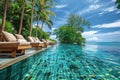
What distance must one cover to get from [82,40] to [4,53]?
143 feet

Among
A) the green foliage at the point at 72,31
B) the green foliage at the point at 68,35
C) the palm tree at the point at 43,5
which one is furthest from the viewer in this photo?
the green foliage at the point at 72,31

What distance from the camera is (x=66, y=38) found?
48.7 metres

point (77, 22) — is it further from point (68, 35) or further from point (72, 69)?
point (72, 69)

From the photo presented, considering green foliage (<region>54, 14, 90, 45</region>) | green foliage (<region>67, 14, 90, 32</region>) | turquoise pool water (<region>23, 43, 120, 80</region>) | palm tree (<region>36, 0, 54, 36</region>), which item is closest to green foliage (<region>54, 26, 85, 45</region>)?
green foliage (<region>54, 14, 90, 45</region>)

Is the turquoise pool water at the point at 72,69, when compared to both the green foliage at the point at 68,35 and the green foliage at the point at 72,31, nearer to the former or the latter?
the green foliage at the point at 68,35

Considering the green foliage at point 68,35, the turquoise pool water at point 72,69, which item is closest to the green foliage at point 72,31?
the green foliage at point 68,35

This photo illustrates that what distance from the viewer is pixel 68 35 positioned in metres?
47.8

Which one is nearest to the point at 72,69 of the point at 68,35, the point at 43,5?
the point at 43,5

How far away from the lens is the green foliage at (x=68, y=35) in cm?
4750

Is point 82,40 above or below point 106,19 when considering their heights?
below

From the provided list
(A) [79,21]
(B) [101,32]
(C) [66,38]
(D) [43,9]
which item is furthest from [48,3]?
(B) [101,32]

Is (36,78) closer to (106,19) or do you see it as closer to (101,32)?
(106,19)

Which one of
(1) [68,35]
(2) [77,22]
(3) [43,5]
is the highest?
(2) [77,22]

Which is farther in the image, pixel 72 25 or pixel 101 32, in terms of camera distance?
pixel 101 32
